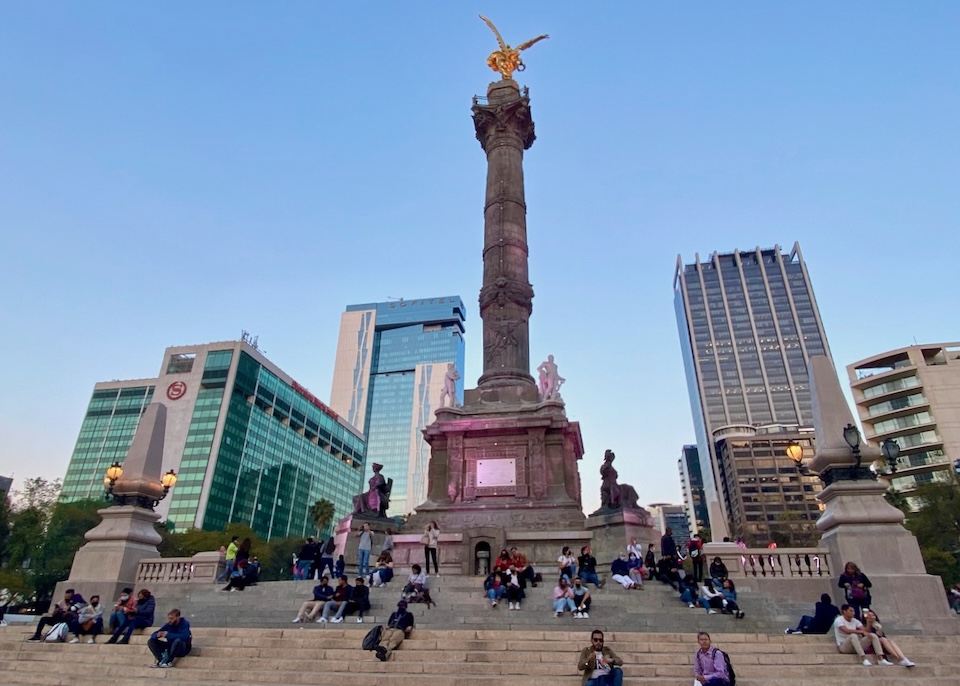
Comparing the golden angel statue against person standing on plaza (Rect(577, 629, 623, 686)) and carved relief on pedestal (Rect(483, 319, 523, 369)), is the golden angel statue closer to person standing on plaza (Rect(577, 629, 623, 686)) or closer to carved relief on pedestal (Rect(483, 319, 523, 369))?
carved relief on pedestal (Rect(483, 319, 523, 369))

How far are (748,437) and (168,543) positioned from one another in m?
104

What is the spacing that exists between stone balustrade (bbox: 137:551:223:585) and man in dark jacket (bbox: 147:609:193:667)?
20.7 ft

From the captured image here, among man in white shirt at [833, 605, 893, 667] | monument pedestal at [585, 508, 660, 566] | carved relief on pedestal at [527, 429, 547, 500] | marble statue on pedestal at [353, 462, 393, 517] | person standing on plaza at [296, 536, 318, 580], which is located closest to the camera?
man in white shirt at [833, 605, 893, 667]

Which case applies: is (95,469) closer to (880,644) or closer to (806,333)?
(880,644)

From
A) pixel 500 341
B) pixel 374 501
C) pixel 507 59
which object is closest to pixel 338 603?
pixel 374 501

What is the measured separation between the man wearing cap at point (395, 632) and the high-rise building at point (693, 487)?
498 feet

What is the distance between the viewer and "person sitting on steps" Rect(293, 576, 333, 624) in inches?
512

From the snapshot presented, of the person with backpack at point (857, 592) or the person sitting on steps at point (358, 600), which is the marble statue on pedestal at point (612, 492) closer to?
the person with backpack at point (857, 592)

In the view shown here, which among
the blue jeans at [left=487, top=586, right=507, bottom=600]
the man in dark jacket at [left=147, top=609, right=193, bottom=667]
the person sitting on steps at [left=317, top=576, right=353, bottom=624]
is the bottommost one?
the man in dark jacket at [left=147, top=609, right=193, bottom=667]

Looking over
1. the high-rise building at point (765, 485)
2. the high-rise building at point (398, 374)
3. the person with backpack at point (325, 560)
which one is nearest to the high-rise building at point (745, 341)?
the high-rise building at point (765, 485)

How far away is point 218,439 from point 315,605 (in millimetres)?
87662

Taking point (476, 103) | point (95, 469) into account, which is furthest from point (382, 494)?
point (95, 469)

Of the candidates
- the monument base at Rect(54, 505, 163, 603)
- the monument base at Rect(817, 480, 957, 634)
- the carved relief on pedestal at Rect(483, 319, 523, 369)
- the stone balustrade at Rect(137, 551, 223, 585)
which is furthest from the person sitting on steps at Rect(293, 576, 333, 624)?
the carved relief on pedestal at Rect(483, 319, 523, 369)

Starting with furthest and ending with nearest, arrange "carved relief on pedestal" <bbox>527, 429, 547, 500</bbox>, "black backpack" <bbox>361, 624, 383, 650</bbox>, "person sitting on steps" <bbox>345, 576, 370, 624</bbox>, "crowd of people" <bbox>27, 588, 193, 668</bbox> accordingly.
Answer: "carved relief on pedestal" <bbox>527, 429, 547, 500</bbox>
"person sitting on steps" <bbox>345, 576, 370, 624</bbox>
"crowd of people" <bbox>27, 588, 193, 668</bbox>
"black backpack" <bbox>361, 624, 383, 650</bbox>
